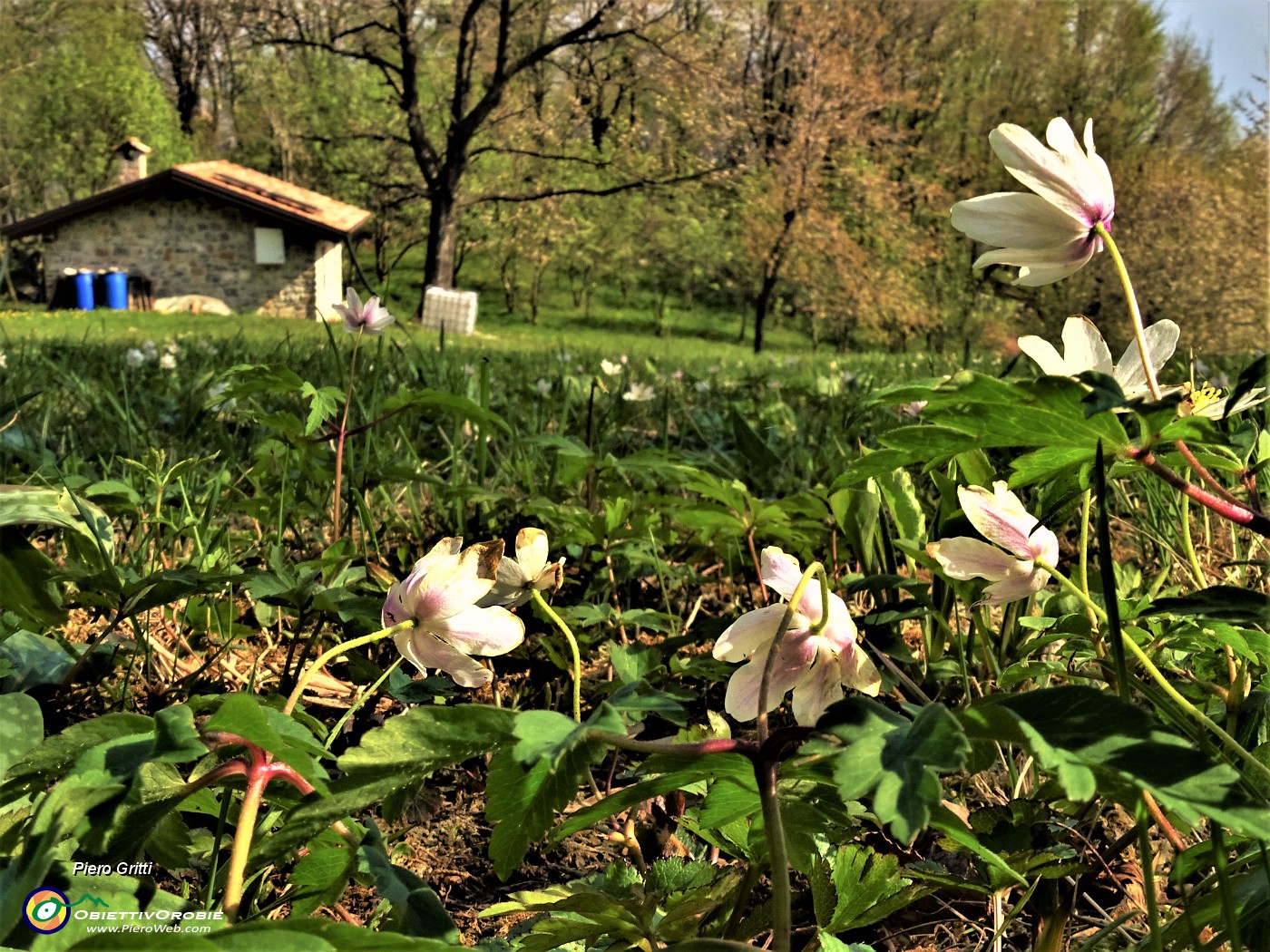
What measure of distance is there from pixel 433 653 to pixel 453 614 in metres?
0.05

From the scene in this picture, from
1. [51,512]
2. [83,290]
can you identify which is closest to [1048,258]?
[51,512]

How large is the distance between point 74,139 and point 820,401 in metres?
35.2

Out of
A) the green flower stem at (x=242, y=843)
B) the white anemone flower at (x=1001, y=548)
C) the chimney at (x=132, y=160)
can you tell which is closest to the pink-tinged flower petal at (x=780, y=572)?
the white anemone flower at (x=1001, y=548)

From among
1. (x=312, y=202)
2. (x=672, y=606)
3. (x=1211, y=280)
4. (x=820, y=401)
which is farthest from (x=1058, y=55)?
(x=672, y=606)

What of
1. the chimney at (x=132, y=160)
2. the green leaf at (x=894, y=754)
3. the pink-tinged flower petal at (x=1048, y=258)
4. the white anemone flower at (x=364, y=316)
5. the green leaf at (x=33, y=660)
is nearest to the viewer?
the green leaf at (x=894, y=754)

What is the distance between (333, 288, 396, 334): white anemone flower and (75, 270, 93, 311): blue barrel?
24037 millimetres

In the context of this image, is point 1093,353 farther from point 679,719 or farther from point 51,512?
point 51,512

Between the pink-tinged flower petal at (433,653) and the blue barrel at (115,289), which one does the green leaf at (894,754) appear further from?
the blue barrel at (115,289)

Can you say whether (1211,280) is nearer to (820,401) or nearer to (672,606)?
(820,401)

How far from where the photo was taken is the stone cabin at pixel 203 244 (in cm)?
2309

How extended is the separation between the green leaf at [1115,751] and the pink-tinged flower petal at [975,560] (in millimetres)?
221

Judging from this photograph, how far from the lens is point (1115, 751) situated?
1.40 feet

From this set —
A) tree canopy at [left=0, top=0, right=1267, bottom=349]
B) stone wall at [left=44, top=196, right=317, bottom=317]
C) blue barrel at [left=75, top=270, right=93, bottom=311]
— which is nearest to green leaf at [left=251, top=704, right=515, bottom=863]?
tree canopy at [left=0, top=0, right=1267, bottom=349]

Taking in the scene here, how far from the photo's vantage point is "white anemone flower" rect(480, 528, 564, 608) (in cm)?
77
